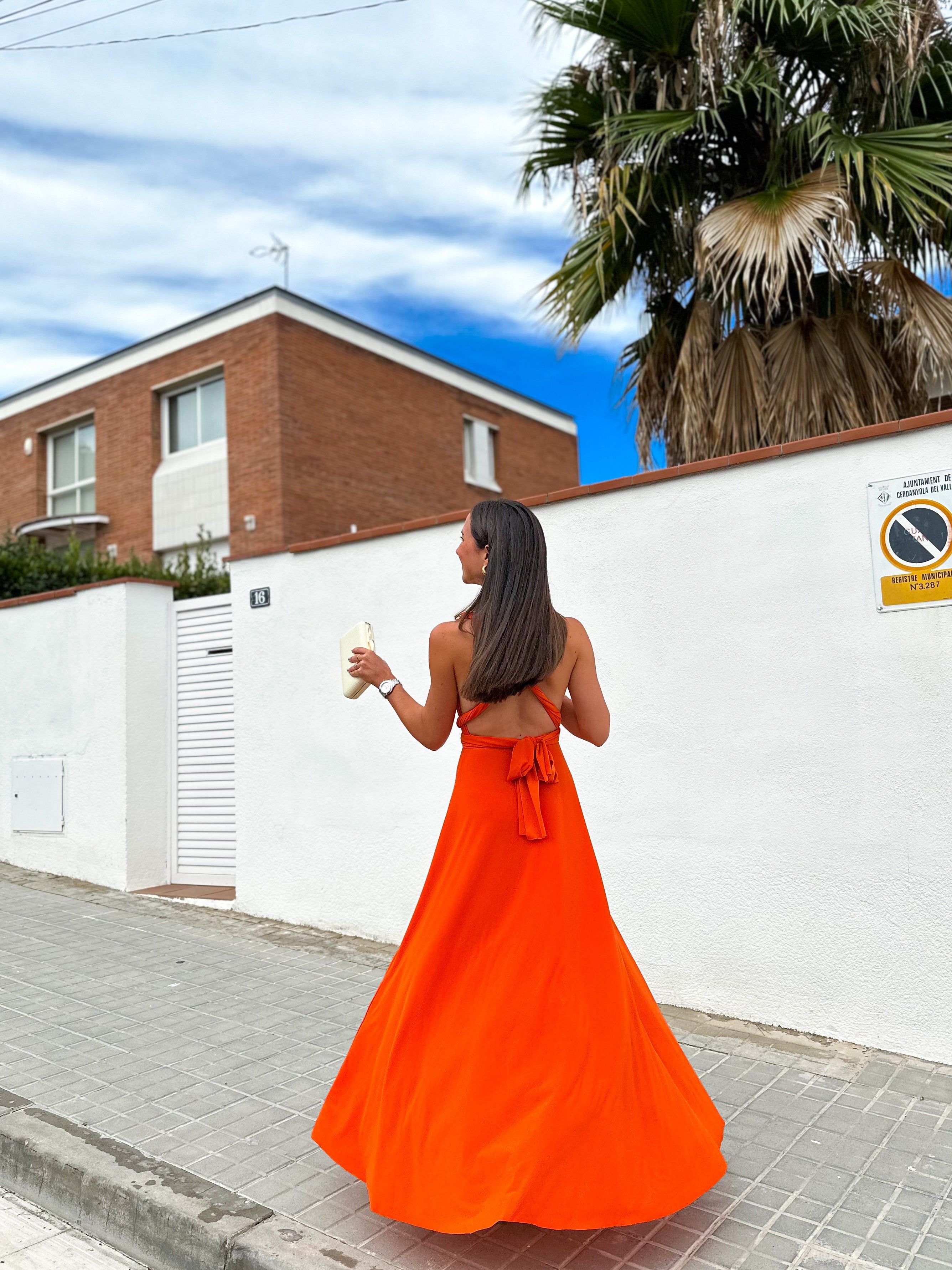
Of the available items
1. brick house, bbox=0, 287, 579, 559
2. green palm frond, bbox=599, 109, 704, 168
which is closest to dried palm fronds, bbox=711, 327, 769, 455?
green palm frond, bbox=599, 109, 704, 168

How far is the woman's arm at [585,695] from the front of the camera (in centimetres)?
305

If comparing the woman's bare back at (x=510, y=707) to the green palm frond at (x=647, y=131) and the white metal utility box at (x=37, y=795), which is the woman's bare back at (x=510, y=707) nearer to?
the green palm frond at (x=647, y=131)

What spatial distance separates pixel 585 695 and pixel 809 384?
488 centimetres

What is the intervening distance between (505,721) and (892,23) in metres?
6.27

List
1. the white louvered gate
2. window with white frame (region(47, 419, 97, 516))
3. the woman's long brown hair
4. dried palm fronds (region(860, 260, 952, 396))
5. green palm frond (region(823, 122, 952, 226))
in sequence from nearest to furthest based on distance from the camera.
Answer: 1. the woman's long brown hair
2. green palm frond (region(823, 122, 952, 226))
3. dried palm fronds (region(860, 260, 952, 396))
4. the white louvered gate
5. window with white frame (region(47, 419, 97, 516))

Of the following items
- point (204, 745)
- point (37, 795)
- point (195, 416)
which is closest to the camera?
point (204, 745)

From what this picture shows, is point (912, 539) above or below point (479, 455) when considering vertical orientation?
below

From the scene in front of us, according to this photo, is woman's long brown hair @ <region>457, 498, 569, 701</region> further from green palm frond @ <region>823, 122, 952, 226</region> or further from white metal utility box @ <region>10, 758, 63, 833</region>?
white metal utility box @ <region>10, 758, 63, 833</region>

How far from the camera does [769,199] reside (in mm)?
6902

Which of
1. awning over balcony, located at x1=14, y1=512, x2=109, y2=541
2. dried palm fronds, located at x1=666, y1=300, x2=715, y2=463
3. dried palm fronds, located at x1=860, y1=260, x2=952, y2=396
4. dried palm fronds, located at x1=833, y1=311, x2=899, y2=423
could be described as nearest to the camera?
dried palm fronds, located at x1=860, y1=260, x2=952, y2=396

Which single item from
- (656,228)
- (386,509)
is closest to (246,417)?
(386,509)

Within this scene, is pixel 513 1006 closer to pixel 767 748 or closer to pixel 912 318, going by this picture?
pixel 767 748

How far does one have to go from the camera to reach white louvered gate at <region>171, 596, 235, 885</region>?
7891 millimetres

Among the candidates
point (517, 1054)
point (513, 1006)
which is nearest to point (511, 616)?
point (513, 1006)
